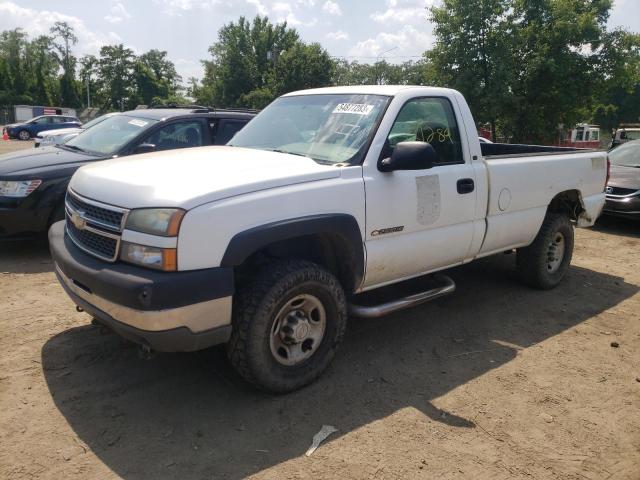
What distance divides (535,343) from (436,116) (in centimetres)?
203

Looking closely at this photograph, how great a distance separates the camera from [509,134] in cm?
2453

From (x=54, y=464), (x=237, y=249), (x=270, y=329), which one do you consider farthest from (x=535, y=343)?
(x=54, y=464)

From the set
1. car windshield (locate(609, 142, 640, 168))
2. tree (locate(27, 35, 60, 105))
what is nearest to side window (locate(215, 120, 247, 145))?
car windshield (locate(609, 142, 640, 168))

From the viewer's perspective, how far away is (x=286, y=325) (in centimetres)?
337

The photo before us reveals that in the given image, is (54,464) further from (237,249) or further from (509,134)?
(509,134)

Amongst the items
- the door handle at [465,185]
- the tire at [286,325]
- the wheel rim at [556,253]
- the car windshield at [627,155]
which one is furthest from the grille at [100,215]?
the car windshield at [627,155]

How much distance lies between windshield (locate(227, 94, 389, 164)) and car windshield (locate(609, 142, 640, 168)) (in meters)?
7.96

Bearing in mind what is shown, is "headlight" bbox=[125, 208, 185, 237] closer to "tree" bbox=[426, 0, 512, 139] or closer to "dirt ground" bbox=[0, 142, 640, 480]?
"dirt ground" bbox=[0, 142, 640, 480]

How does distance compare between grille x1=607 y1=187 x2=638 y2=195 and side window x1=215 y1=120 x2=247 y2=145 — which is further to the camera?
grille x1=607 y1=187 x2=638 y2=195

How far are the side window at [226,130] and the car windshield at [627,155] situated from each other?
7.40 metres

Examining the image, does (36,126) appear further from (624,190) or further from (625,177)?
(624,190)

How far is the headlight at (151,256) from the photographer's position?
279 centimetres

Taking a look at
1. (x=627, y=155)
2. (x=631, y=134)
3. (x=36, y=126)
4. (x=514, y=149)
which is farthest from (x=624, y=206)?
(x=36, y=126)

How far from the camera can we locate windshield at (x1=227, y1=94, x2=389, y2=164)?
12.3 ft
